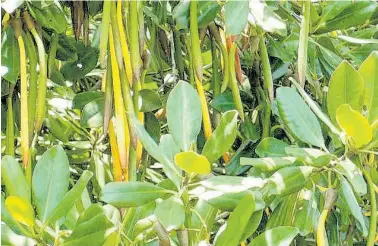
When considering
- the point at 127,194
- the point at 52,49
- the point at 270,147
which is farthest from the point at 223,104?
the point at 127,194

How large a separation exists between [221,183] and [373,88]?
0.62ft

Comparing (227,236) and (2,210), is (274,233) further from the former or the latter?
(2,210)

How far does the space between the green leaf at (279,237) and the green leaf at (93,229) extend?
5.0 inches

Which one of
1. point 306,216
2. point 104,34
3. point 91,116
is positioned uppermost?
point 104,34

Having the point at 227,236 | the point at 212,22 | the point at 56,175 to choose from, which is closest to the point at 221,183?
the point at 227,236

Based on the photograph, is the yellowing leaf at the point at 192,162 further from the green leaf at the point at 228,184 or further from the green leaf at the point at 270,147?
the green leaf at the point at 270,147

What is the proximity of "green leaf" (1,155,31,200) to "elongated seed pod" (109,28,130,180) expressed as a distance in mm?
89

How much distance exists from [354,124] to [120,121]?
0.21m

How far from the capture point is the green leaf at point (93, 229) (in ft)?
1.88

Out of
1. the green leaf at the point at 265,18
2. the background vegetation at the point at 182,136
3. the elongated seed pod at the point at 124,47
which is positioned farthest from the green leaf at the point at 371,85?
the elongated seed pod at the point at 124,47

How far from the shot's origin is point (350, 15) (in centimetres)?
88

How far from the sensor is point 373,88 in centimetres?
67

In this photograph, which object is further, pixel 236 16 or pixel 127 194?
pixel 236 16

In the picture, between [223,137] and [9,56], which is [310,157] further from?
[9,56]
